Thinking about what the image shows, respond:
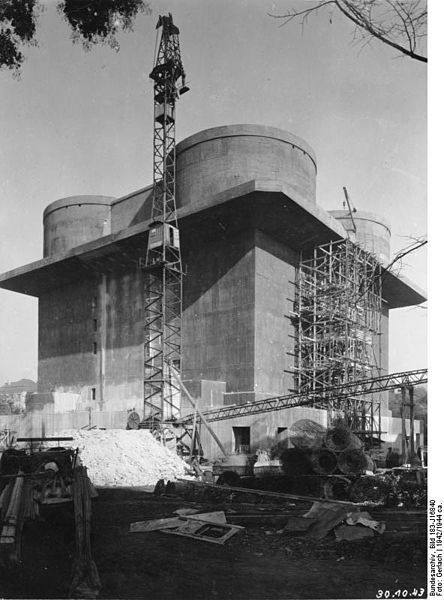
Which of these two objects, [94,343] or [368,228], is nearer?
[94,343]

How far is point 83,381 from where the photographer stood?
42.7 meters

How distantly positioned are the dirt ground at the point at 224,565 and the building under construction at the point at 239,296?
58.3 ft

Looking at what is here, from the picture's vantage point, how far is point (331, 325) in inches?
1416

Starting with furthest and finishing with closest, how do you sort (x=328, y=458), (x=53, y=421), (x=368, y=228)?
(x=368, y=228)
(x=53, y=421)
(x=328, y=458)

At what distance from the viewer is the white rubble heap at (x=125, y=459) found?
20875mm

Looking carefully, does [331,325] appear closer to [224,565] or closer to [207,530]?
[207,530]

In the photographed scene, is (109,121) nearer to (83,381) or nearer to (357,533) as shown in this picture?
(357,533)

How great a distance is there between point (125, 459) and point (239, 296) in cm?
1340

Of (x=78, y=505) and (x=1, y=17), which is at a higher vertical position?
(x=1, y=17)

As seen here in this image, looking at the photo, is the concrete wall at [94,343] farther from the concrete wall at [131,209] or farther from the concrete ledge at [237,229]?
the concrete wall at [131,209]

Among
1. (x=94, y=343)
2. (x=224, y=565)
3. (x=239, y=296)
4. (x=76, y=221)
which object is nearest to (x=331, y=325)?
(x=239, y=296)
